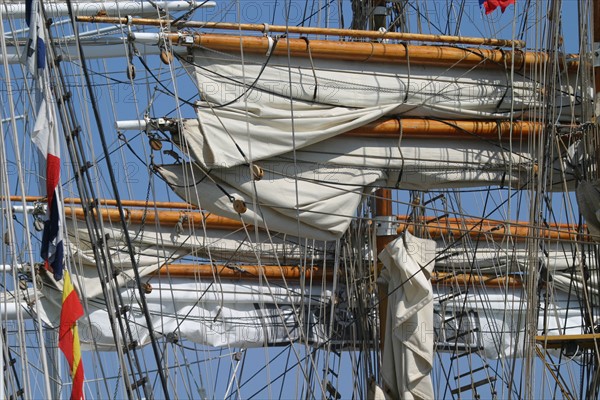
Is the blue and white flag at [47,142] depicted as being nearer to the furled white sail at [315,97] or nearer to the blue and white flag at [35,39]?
the blue and white flag at [35,39]

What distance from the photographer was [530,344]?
15008 mm

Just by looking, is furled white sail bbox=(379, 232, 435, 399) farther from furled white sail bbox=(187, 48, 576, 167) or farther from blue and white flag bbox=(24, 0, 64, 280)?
blue and white flag bbox=(24, 0, 64, 280)

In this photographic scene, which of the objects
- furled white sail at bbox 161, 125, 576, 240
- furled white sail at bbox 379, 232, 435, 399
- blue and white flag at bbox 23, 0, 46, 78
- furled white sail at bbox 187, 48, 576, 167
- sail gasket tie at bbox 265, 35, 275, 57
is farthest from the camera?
sail gasket tie at bbox 265, 35, 275, 57

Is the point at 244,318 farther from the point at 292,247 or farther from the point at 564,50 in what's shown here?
the point at 564,50

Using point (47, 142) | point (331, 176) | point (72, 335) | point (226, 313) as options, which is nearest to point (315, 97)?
point (331, 176)

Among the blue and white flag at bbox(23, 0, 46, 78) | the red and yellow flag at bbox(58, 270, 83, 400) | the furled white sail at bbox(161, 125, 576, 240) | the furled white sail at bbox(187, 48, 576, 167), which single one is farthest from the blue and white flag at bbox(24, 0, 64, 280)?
the furled white sail at bbox(187, 48, 576, 167)

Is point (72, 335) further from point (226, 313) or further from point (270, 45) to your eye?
point (226, 313)

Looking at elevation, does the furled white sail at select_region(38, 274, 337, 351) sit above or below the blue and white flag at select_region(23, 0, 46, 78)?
below

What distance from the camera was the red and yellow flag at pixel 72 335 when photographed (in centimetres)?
1204

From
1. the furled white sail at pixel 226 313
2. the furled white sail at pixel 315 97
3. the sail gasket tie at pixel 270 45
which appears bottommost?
the furled white sail at pixel 226 313

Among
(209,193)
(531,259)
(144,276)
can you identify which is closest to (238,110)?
(209,193)

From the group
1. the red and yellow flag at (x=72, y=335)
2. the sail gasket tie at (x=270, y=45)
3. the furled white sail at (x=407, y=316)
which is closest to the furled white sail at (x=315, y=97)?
the sail gasket tie at (x=270, y=45)

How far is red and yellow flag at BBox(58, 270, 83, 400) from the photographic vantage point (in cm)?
1204

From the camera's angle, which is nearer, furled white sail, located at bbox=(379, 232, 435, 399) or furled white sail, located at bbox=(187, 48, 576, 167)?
furled white sail, located at bbox=(379, 232, 435, 399)
